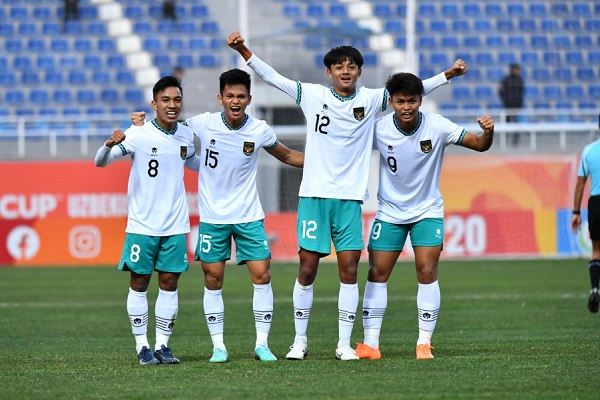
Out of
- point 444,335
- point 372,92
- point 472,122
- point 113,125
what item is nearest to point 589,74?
point 472,122

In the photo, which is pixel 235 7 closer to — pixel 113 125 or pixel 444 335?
pixel 113 125

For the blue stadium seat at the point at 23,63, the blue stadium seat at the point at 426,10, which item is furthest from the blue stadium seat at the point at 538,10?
the blue stadium seat at the point at 23,63

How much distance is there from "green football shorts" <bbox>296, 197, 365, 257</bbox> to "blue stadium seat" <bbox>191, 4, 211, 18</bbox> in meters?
18.8

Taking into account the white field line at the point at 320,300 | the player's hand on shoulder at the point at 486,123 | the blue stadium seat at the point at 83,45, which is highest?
the blue stadium seat at the point at 83,45

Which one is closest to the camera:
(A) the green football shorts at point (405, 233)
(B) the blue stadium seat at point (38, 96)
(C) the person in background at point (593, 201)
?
(A) the green football shorts at point (405, 233)

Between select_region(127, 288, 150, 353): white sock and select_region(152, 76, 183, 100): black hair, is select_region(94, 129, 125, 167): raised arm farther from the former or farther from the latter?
select_region(127, 288, 150, 353): white sock

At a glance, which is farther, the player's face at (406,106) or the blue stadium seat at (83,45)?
the blue stadium seat at (83,45)

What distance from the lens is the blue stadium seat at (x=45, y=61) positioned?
26.5m

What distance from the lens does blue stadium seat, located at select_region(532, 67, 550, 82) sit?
26.2 meters

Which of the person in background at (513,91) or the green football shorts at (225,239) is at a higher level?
the person in background at (513,91)

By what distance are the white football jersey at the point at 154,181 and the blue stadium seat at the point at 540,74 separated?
18.8 meters

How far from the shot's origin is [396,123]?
873cm

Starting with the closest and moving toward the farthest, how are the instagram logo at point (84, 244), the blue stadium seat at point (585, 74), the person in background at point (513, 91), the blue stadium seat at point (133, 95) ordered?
the instagram logo at point (84, 244) < the person in background at point (513, 91) < the blue stadium seat at point (133, 95) < the blue stadium seat at point (585, 74)

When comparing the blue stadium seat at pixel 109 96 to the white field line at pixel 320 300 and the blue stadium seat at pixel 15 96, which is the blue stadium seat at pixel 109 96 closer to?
the blue stadium seat at pixel 15 96
